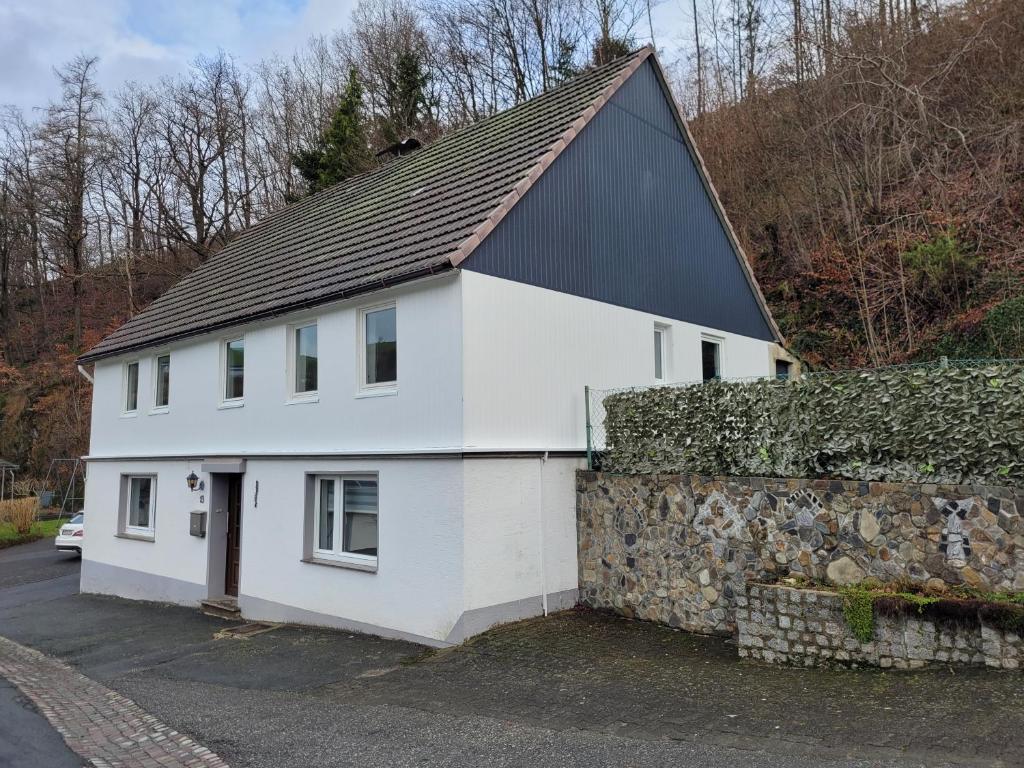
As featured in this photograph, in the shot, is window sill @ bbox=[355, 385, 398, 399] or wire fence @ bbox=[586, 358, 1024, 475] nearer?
wire fence @ bbox=[586, 358, 1024, 475]

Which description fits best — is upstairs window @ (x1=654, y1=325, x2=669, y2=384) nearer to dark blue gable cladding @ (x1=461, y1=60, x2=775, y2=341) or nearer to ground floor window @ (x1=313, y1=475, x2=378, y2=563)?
dark blue gable cladding @ (x1=461, y1=60, x2=775, y2=341)

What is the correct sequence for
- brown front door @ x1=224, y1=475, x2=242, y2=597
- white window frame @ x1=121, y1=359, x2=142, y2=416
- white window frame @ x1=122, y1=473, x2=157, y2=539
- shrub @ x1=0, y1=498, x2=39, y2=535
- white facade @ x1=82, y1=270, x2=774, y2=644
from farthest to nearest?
shrub @ x1=0, y1=498, x2=39, y2=535
white window frame @ x1=121, y1=359, x2=142, y2=416
white window frame @ x1=122, y1=473, x2=157, y2=539
brown front door @ x1=224, y1=475, x2=242, y2=597
white facade @ x1=82, y1=270, x2=774, y2=644

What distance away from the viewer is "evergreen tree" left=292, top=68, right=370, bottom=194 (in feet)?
85.3

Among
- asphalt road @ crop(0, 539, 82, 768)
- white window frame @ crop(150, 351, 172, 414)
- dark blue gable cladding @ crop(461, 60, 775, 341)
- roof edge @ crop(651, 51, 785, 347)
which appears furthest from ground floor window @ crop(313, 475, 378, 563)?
roof edge @ crop(651, 51, 785, 347)

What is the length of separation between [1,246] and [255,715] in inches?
1658

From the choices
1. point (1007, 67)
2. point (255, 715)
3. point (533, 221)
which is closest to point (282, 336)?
point (533, 221)

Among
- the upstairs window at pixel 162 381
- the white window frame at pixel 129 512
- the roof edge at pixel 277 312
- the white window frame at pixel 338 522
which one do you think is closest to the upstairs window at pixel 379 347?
the roof edge at pixel 277 312

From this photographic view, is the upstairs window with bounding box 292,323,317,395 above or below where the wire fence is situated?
above

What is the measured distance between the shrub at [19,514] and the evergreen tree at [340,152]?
1637 cm

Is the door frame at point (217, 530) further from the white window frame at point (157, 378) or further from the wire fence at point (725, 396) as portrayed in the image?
the wire fence at point (725, 396)

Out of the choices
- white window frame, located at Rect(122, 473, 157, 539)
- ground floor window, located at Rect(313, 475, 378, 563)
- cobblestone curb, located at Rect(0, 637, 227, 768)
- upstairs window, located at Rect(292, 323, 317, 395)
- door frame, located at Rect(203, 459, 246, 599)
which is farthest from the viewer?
white window frame, located at Rect(122, 473, 157, 539)

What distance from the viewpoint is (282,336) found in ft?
38.9

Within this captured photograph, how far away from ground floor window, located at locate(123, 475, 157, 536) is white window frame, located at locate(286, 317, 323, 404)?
566 centimetres

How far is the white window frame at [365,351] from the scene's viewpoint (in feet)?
32.7
